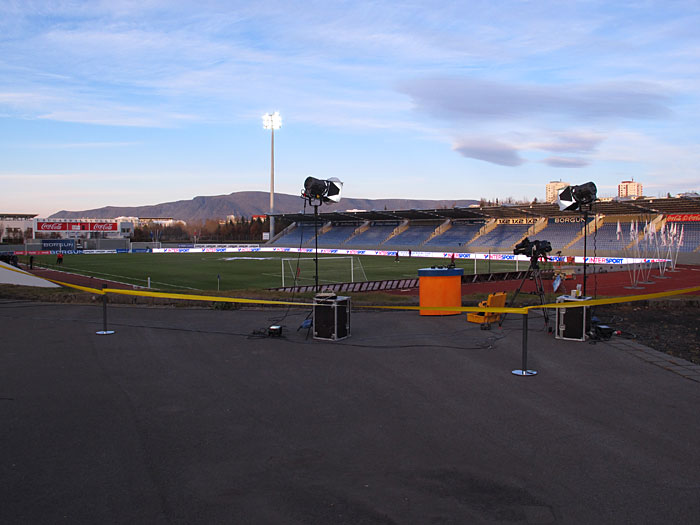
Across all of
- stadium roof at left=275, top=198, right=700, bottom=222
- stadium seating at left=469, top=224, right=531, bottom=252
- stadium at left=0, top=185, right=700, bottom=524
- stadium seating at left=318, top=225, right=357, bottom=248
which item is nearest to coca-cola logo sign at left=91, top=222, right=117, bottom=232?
stadium roof at left=275, top=198, right=700, bottom=222

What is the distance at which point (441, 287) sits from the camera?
14484mm

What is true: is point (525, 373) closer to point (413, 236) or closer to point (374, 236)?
point (413, 236)

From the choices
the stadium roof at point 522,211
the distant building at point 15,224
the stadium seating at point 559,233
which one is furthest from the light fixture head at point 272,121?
the distant building at point 15,224

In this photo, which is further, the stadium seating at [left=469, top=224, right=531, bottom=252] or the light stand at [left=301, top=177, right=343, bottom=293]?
the stadium seating at [left=469, top=224, right=531, bottom=252]

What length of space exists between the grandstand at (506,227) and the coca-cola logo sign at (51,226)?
3343 centimetres

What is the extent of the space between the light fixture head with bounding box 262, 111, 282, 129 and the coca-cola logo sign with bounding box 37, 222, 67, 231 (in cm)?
3573

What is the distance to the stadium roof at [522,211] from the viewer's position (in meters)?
54.5

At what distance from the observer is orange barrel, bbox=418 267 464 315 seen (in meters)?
14.4

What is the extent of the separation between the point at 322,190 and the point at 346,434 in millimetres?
7705

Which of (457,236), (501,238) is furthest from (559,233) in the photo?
(457,236)

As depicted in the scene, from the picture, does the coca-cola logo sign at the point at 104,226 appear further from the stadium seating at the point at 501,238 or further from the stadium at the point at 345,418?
the stadium at the point at 345,418

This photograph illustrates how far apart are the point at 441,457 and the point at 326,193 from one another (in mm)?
8457

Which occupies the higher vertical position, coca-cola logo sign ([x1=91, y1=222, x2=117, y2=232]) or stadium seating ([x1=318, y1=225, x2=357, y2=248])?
coca-cola logo sign ([x1=91, y1=222, x2=117, y2=232])

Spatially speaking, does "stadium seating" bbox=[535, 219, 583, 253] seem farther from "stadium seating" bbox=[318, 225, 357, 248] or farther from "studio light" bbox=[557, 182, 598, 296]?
"studio light" bbox=[557, 182, 598, 296]
